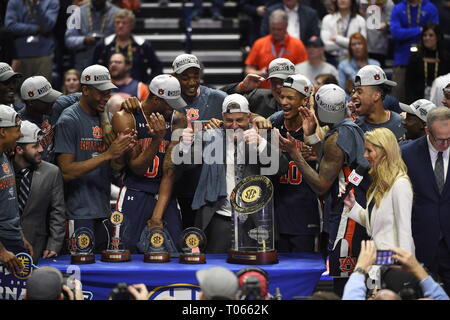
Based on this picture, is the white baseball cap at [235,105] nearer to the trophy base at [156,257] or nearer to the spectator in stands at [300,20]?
the trophy base at [156,257]

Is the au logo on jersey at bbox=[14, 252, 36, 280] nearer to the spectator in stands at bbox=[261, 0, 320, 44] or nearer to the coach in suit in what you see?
the coach in suit

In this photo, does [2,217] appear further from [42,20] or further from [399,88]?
[399,88]

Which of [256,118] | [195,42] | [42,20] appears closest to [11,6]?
[42,20]

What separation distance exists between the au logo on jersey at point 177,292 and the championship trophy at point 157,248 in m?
0.35

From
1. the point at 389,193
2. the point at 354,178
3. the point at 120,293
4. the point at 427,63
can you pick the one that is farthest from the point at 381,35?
the point at 120,293

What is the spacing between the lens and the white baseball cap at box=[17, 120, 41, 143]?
750 cm

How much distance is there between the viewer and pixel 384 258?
6324 mm

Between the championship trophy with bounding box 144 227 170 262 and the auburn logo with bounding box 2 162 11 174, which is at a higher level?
the auburn logo with bounding box 2 162 11 174

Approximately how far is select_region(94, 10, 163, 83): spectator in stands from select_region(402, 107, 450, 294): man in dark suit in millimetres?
5214

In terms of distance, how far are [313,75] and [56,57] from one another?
382cm

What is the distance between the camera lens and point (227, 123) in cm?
753

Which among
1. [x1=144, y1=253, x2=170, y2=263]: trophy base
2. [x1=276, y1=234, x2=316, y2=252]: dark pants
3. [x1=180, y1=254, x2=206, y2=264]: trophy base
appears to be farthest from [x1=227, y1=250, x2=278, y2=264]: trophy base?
[x1=276, y1=234, x2=316, y2=252]: dark pants

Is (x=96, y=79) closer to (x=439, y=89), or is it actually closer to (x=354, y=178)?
(x=354, y=178)

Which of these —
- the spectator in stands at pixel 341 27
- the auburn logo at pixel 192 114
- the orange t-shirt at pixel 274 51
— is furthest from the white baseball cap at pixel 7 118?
the spectator in stands at pixel 341 27
